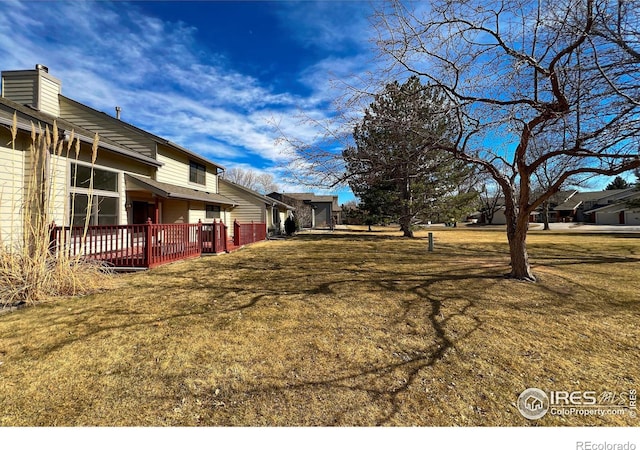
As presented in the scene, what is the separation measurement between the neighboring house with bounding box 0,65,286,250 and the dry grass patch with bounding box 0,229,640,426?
361 centimetres

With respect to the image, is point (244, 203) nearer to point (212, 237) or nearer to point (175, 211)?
point (175, 211)

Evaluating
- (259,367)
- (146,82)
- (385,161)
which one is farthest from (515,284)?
(146,82)

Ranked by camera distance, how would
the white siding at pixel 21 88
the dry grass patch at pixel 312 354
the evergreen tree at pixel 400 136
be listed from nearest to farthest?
the dry grass patch at pixel 312 354, the evergreen tree at pixel 400 136, the white siding at pixel 21 88

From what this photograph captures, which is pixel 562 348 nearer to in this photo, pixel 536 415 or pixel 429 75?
pixel 536 415

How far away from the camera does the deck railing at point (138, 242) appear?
257 inches

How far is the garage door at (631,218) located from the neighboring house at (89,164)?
57.9 meters

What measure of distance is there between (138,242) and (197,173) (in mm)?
9761

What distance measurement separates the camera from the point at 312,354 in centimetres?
324

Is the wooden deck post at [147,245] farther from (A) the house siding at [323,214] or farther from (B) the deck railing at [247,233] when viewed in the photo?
(A) the house siding at [323,214]

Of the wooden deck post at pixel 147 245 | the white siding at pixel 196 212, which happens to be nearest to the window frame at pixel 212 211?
the white siding at pixel 196 212

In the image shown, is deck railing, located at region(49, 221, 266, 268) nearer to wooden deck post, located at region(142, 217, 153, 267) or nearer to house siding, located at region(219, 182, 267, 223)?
wooden deck post, located at region(142, 217, 153, 267)

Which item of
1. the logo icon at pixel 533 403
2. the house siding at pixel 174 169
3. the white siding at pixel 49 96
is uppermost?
the white siding at pixel 49 96

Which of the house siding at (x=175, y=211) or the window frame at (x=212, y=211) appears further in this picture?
the window frame at (x=212, y=211)

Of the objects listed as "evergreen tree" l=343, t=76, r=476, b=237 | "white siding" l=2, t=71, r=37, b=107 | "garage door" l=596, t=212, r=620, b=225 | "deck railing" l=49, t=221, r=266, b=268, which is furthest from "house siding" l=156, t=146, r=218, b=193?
"garage door" l=596, t=212, r=620, b=225
